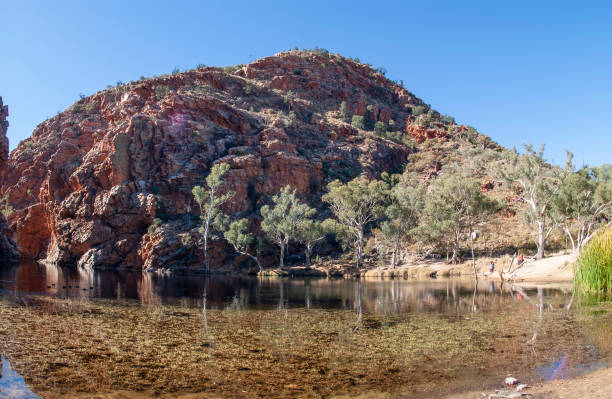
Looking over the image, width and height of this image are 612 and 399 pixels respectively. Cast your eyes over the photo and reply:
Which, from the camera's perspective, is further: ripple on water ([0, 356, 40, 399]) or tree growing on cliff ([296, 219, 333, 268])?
tree growing on cliff ([296, 219, 333, 268])

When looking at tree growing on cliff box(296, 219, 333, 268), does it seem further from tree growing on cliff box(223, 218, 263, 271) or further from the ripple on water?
the ripple on water

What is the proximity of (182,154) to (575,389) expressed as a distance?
7829cm

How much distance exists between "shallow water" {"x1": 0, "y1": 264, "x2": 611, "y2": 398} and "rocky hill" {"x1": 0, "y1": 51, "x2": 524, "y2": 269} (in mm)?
48453

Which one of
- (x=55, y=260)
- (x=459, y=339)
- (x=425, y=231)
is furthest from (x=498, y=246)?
(x=55, y=260)

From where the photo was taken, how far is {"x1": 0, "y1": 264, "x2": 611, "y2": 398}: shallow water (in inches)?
369

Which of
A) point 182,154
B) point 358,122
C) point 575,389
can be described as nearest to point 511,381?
point 575,389

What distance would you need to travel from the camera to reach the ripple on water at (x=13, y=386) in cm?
858

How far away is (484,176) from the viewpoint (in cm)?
8188

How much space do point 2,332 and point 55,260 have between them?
72230mm

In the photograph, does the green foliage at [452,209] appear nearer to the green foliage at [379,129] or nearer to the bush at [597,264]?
the bush at [597,264]

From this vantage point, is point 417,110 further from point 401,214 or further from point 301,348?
point 301,348

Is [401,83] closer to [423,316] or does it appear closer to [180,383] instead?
[423,316]

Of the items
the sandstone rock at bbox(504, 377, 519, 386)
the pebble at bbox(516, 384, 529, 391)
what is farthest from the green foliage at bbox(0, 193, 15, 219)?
the pebble at bbox(516, 384, 529, 391)

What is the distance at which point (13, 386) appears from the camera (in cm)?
906
